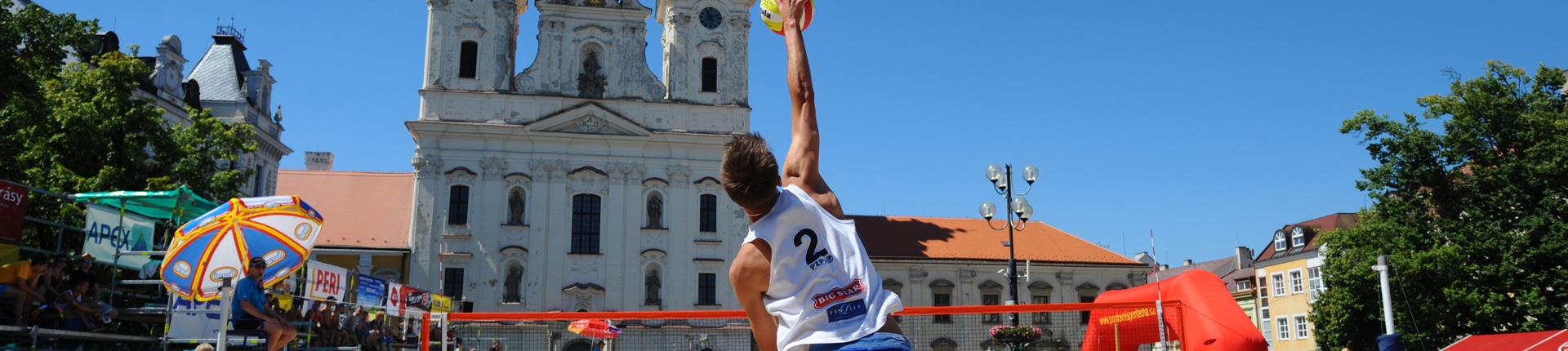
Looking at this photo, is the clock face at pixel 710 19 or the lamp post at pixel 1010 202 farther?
the clock face at pixel 710 19

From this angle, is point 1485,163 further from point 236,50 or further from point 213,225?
point 236,50

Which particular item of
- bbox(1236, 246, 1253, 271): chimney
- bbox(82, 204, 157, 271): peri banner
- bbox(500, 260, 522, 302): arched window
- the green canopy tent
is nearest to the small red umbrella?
the green canopy tent

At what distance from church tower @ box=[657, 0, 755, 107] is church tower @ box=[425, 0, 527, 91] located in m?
5.72

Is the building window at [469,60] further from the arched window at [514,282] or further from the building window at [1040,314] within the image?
the building window at [1040,314]

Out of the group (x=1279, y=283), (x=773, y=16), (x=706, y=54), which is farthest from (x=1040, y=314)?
(x=773, y=16)

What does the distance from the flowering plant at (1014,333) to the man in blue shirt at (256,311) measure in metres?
12.0

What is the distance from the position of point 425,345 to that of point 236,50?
38.0 m

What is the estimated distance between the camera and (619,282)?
36688mm

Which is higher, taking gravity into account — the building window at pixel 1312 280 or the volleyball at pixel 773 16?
the building window at pixel 1312 280

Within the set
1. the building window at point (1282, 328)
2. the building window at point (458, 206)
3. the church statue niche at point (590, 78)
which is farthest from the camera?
the building window at point (1282, 328)

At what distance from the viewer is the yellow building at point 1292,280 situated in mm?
47844

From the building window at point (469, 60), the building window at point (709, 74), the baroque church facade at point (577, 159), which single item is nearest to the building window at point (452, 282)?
the baroque church facade at point (577, 159)

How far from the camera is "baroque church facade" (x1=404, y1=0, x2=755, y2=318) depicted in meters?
36.2

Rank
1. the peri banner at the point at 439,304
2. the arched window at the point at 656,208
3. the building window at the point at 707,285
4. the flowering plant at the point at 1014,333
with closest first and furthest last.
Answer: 1. the flowering plant at the point at 1014,333
2. the peri banner at the point at 439,304
3. the building window at the point at 707,285
4. the arched window at the point at 656,208
